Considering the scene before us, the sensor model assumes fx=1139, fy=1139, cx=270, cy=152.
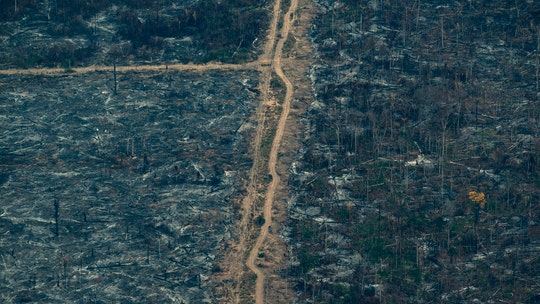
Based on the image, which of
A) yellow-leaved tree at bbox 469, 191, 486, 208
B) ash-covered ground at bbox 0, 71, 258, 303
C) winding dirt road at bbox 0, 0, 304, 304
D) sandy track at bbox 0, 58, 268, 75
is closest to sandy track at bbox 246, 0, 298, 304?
winding dirt road at bbox 0, 0, 304, 304

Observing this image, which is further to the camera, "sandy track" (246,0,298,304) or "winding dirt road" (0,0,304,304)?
"winding dirt road" (0,0,304,304)

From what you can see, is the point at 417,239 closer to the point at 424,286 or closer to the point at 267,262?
the point at 424,286

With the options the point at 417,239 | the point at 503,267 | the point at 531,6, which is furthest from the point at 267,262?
the point at 531,6

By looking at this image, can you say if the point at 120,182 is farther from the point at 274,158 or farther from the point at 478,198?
the point at 478,198

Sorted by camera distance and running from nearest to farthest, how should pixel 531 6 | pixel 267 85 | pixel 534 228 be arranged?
pixel 534 228, pixel 267 85, pixel 531 6

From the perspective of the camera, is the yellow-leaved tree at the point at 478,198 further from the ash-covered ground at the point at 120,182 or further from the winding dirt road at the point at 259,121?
the ash-covered ground at the point at 120,182

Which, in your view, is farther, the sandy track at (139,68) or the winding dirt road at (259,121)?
the sandy track at (139,68)

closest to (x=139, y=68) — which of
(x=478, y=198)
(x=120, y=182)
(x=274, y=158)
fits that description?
(x=120, y=182)

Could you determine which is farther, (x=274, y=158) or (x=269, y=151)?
(x=269, y=151)

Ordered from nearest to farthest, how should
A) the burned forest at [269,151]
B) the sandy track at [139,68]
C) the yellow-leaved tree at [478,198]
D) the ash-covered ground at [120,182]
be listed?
the ash-covered ground at [120,182] → the burned forest at [269,151] → the yellow-leaved tree at [478,198] → the sandy track at [139,68]

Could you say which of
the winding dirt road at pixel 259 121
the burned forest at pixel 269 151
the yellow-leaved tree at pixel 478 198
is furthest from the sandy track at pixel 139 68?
the yellow-leaved tree at pixel 478 198

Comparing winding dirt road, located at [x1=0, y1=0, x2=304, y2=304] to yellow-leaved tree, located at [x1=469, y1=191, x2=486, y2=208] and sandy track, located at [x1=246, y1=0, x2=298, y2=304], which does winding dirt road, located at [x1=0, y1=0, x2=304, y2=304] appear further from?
yellow-leaved tree, located at [x1=469, y1=191, x2=486, y2=208]
